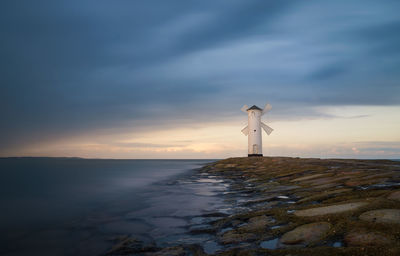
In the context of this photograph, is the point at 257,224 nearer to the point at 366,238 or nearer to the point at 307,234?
the point at 307,234

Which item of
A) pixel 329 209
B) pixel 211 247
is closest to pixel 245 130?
pixel 329 209

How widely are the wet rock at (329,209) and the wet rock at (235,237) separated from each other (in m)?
2.08

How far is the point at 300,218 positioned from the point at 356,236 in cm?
221

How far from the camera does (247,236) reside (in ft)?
24.6

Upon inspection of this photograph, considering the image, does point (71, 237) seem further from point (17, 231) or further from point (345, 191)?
point (345, 191)

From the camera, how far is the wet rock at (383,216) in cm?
646

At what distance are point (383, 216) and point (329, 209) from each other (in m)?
1.66

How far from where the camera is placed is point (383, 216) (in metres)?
6.74

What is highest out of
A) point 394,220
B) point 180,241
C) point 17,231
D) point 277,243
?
point 394,220

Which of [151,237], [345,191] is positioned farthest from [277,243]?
[345,191]

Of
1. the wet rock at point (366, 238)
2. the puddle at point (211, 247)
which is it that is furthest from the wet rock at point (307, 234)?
the puddle at point (211, 247)

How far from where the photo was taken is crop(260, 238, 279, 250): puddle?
6.46 meters

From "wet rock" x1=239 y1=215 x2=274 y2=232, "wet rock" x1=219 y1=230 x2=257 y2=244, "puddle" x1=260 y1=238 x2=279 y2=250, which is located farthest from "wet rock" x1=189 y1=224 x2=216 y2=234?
"puddle" x1=260 y1=238 x2=279 y2=250

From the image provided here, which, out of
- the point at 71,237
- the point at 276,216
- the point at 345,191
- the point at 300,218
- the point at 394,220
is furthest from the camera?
the point at 345,191
